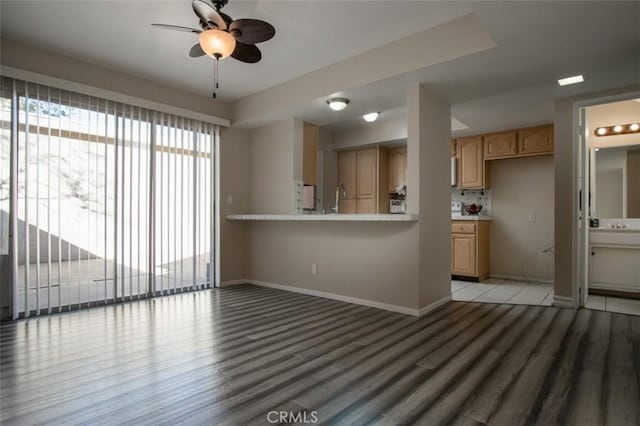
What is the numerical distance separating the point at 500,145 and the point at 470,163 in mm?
518

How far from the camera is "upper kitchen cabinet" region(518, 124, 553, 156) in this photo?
5078mm

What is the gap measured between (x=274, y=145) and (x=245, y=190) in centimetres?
87

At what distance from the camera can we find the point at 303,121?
485 cm

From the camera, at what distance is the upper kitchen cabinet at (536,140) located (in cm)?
508

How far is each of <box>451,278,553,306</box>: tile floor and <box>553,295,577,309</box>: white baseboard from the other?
0.12 metres

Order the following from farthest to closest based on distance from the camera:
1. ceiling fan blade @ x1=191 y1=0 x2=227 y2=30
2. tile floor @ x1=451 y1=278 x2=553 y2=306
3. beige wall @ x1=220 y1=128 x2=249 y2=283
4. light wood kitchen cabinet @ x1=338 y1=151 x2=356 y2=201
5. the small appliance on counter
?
light wood kitchen cabinet @ x1=338 y1=151 x2=356 y2=201
the small appliance on counter
beige wall @ x1=220 y1=128 x2=249 y2=283
tile floor @ x1=451 y1=278 x2=553 y2=306
ceiling fan blade @ x1=191 y1=0 x2=227 y2=30

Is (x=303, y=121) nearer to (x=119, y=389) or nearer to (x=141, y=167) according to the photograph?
(x=141, y=167)

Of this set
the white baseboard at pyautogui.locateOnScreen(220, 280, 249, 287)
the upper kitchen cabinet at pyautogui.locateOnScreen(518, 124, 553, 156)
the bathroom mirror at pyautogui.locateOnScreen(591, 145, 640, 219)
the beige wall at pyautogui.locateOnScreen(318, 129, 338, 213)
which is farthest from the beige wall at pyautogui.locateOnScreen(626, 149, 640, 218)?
the white baseboard at pyautogui.locateOnScreen(220, 280, 249, 287)

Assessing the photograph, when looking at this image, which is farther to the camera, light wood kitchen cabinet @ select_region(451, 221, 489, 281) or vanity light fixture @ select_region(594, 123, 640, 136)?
light wood kitchen cabinet @ select_region(451, 221, 489, 281)

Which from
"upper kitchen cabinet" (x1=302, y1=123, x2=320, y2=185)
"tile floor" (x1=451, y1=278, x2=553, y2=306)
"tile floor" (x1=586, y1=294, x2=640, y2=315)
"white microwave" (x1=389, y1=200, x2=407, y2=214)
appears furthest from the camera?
"white microwave" (x1=389, y1=200, x2=407, y2=214)

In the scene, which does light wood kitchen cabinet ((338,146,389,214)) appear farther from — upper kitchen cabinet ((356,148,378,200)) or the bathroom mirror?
the bathroom mirror

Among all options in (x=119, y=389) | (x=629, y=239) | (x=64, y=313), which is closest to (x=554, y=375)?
(x=119, y=389)

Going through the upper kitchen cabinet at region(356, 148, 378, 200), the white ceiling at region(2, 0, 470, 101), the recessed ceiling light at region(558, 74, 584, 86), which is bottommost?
the upper kitchen cabinet at region(356, 148, 378, 200)

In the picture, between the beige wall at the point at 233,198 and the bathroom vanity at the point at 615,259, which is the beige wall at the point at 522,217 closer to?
the bathroom vanity at the point at 615,259
